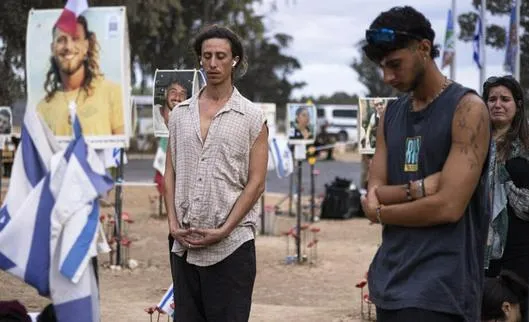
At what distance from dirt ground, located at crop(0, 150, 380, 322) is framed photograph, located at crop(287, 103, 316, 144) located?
1.60 meters

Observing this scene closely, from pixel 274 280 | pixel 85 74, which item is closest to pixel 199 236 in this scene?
pixel 85 74

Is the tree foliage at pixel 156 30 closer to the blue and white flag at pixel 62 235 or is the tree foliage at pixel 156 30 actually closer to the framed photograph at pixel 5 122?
the framed photograph at pixel 5 122

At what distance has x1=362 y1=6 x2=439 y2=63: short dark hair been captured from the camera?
3.15 m

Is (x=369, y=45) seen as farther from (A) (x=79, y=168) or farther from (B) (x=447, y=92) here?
(A) (x=79, y=168)

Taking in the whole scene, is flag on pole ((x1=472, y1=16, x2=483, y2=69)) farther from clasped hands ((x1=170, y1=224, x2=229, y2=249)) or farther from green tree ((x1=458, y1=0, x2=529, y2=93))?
clasped hands ((x1=170, y1=224, x2=229, y2=249))

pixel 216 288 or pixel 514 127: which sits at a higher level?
pixel 514 127

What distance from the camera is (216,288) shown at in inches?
168

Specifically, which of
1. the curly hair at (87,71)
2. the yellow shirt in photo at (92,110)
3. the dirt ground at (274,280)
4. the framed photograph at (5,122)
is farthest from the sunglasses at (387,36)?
the framed photograph at (5,122)

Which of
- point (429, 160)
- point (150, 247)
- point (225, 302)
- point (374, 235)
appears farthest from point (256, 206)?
point (374, 235)

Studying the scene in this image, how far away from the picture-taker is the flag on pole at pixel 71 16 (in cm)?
676

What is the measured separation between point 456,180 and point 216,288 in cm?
152

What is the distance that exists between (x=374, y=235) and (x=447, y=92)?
40.7ft

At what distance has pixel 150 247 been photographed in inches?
518

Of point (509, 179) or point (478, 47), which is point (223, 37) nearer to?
point (509, 179)
